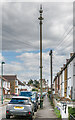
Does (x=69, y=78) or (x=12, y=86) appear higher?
(x=69, y=78)

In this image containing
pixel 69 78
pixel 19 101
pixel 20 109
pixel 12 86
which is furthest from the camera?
pixel 12 86

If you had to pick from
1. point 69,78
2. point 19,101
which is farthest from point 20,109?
point 69,78

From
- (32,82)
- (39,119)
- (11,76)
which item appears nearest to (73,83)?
(39,119)

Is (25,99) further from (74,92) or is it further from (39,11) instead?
(74,92)

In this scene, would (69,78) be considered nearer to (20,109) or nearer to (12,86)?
(20,109)

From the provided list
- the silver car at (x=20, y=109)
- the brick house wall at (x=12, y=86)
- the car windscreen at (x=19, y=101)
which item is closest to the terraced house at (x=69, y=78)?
the car windscreen at (x=19, y=101)

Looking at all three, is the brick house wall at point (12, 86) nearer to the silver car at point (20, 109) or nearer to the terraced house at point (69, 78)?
the terraced house at point (69, 78)

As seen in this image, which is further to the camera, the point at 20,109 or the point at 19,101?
the point at 19,101

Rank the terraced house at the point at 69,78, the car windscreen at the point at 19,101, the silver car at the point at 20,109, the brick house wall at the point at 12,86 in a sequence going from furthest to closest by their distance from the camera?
the brick house wall at the point at 12,86
the terraced house at the point at 69,78
the car windscreen at the point at 19,101
the silver car at the point at 20,109

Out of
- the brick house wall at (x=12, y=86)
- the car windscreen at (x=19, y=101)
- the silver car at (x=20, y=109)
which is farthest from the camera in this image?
the brick house wall at (x=12, y=86)

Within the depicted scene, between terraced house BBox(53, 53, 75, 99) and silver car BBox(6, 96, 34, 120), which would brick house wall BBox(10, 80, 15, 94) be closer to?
terraced house BBox(53, 53, 75, 99)

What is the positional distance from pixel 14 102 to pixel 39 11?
37.2ft

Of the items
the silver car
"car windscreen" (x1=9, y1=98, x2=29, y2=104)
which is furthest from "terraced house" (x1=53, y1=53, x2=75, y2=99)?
the silver car

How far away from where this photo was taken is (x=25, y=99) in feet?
44.2
